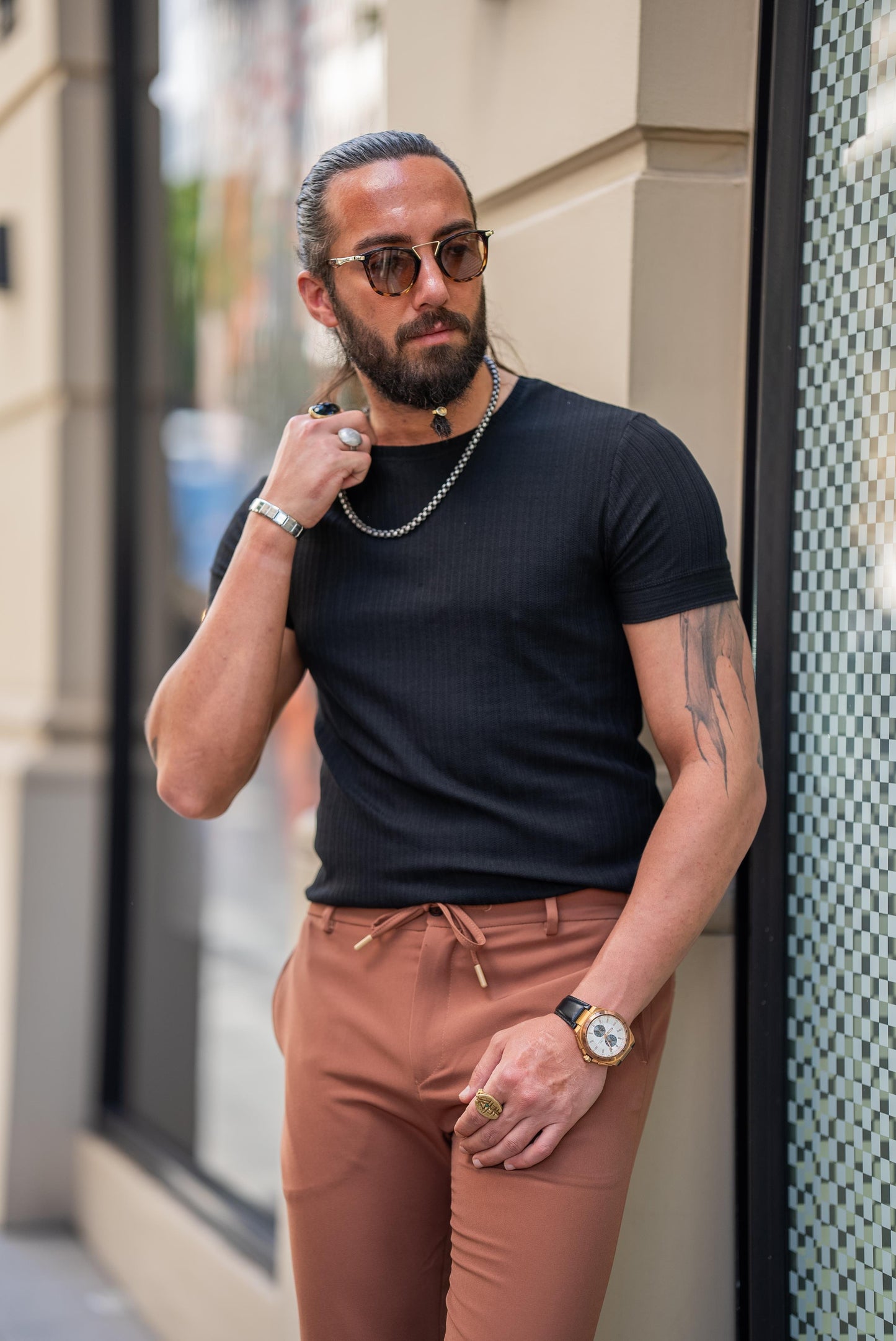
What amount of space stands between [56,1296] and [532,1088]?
3019 mm

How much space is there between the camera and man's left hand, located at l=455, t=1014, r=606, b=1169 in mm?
1654

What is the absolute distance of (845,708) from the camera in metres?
2.06

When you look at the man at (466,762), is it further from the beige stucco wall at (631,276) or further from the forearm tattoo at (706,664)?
the beige stucco wall at (631,276)

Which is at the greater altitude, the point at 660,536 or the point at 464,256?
the point at 464,256

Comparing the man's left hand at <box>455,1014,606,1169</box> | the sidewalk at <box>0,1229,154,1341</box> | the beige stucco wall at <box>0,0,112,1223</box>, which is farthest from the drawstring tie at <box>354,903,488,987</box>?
the beige stucco wall at <box>0,0,112,1223</box>

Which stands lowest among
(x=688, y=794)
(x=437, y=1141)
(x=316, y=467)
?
(x=437, y=1141)

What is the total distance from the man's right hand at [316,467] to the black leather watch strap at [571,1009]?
79 centimetres

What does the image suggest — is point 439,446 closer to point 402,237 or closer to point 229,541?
point 402,237

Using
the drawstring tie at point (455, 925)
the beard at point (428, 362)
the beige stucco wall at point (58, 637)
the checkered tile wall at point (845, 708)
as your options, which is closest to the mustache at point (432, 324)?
the beard at point (428, 362)

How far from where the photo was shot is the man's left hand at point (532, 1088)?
1.65 m

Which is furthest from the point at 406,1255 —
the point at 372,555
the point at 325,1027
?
the point at 372,555

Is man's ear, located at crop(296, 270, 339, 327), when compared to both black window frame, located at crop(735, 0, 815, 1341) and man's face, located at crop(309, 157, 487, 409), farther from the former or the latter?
black window frame, located at crop(735, 0, 815, 1341)

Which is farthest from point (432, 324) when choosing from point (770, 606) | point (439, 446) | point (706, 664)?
point (770, 606)

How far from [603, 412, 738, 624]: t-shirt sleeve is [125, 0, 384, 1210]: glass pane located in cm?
220
